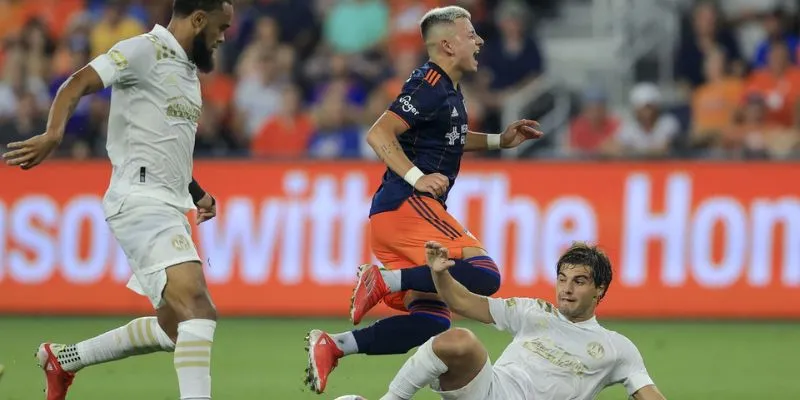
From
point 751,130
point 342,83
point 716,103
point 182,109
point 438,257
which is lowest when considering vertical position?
point 438,257

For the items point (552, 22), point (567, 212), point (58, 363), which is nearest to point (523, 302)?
point (58, 363)

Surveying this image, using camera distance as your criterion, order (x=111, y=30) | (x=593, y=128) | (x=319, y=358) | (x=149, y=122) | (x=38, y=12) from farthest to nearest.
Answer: (x=38, y=12)
(x=111, y=30)
(x=593, y=128)
(x=319, y=358)
(x=149, y=122)

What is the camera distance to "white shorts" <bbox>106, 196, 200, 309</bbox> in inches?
288

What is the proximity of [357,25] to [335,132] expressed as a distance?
2.59m

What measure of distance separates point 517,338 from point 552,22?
1213 centimetres

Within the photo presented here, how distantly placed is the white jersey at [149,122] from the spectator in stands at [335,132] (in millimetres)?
8134

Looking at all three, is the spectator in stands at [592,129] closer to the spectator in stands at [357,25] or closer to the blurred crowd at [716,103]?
the blurred crowd at [716,103]

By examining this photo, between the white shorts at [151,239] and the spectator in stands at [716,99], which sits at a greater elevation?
the spectator in stands at [716,99]

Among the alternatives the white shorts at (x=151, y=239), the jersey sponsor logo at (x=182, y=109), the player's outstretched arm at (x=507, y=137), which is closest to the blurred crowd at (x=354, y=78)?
the player's outstretched arm at (x=507, y=137)

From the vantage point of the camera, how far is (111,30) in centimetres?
1789

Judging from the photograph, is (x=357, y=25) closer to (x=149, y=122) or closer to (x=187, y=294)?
(x=149, y=122)

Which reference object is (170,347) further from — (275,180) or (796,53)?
(796,53)

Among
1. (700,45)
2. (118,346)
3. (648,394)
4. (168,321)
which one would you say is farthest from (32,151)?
(700,45)

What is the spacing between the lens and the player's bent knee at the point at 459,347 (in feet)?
23.1
